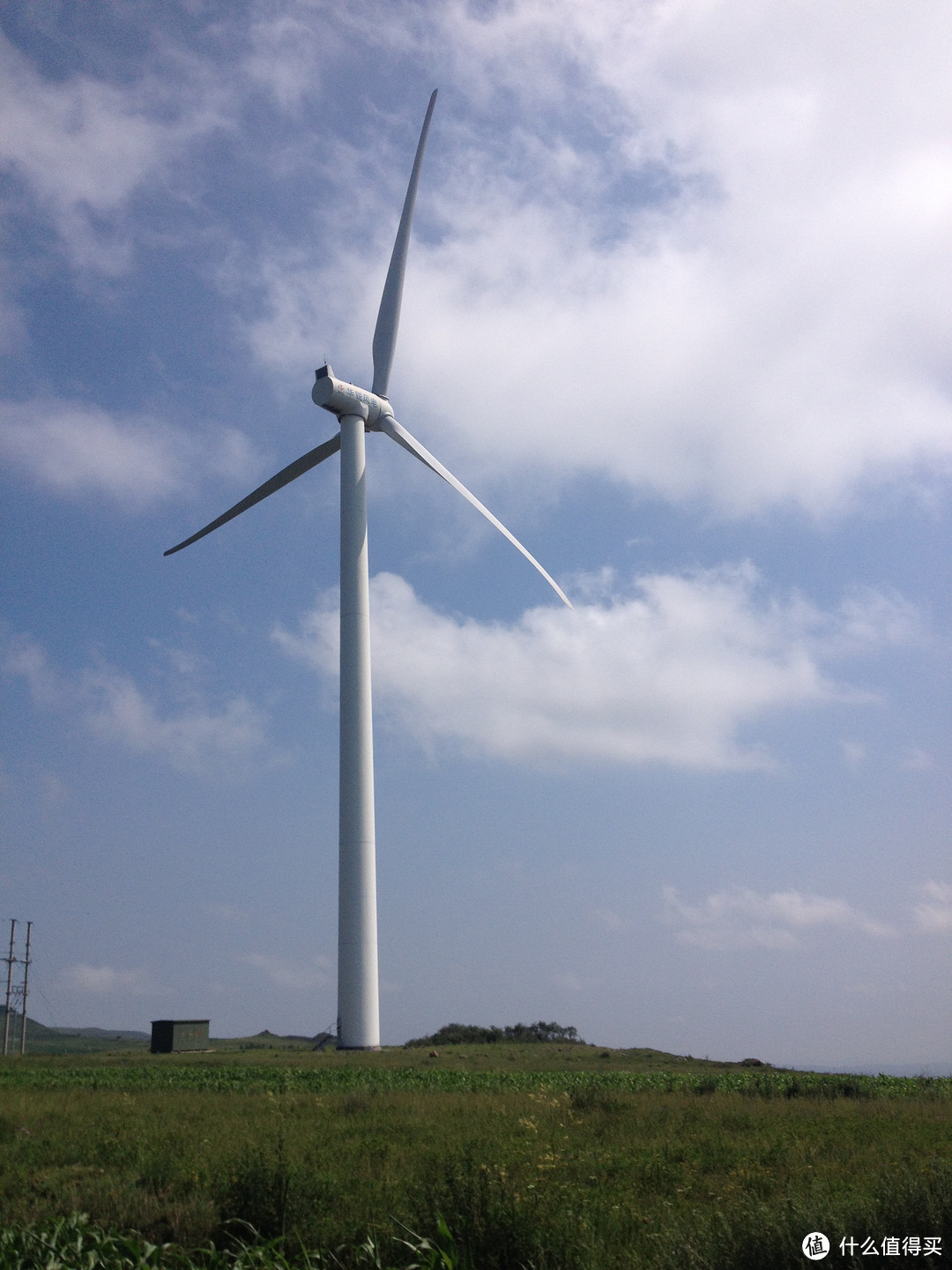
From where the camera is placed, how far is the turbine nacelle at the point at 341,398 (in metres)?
54.9

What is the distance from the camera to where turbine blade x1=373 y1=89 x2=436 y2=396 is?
55656 mm

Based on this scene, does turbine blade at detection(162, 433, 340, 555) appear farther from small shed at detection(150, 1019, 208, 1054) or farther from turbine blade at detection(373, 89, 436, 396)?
small shed at detection(150, 1019, 208, 1054)

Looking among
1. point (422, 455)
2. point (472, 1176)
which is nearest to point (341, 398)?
point (422, 455)

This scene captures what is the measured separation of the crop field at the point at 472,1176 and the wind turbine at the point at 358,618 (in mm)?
18012

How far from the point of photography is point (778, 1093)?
90.9ft

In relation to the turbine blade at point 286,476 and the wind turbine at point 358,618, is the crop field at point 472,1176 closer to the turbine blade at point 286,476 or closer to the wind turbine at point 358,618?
the wind turbine at point 358,618

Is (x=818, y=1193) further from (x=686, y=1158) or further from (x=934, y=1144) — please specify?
(x=934, y=1144)

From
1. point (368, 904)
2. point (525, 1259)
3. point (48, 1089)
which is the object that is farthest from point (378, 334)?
point (525, 1259)

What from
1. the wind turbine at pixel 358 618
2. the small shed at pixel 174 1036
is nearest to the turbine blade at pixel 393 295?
the wind turbine at pixel 358 618

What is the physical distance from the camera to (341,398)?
5491cm

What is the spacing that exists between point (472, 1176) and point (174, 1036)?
4592 cm

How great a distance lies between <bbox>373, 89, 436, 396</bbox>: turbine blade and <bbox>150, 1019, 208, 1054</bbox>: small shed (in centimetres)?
3816

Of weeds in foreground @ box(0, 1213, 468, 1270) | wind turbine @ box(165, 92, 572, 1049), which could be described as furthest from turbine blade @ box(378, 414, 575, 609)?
weeds in foreground @ box(0, 1213, 468, 1270)

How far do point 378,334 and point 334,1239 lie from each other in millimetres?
53945
